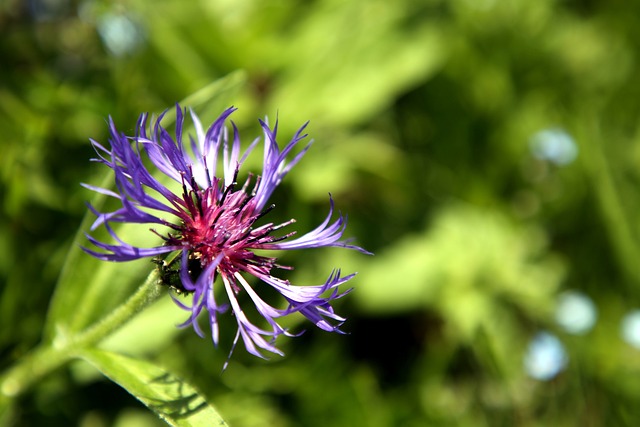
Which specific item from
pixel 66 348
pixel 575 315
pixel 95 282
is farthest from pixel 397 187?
pixel 66 348

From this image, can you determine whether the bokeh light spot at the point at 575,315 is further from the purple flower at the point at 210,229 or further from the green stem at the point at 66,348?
the green stem at the point at 66,348

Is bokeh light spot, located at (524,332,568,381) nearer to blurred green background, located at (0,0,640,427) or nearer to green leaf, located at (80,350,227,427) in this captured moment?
blurred green background, located at (0,0,640,427)

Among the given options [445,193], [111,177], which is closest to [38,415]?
[111,177]

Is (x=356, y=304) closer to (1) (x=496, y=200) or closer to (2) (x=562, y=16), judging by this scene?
(1) (x=496, y=200)

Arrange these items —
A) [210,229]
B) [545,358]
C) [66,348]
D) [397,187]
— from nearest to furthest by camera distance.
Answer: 1. [210,229]
2. [66,348]
3. [545,358]
4. [397,187]

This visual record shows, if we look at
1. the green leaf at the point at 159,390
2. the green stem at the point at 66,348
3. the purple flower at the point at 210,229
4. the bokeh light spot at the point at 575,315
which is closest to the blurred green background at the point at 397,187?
the bokeh light spot at the point at 575,315

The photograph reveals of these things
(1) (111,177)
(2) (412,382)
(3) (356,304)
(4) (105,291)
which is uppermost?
(1) (111,177)

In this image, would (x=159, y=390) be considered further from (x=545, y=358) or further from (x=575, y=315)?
(x=575, y=315)
